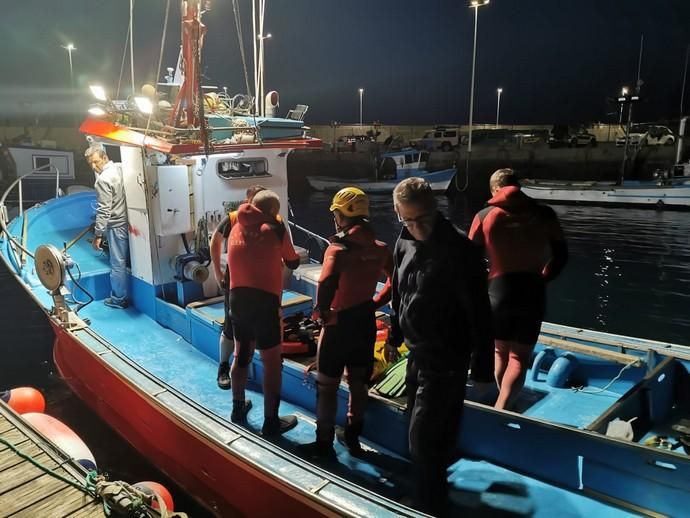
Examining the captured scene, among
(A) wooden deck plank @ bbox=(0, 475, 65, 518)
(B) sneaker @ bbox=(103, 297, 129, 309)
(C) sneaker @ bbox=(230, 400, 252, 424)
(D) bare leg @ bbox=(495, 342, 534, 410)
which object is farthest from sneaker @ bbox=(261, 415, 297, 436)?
(B) sneaker @ bbox=(103, 297, 129, 309)

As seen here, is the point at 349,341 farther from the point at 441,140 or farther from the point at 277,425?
the point at 441,140

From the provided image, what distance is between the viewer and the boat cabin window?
5.91 meters

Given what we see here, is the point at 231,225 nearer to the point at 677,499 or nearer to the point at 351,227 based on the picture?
the point at 351,227

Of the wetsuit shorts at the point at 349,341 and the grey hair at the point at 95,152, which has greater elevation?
the grey hair at the point at 95,152

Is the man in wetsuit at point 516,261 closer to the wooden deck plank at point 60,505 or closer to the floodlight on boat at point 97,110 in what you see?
the wooden deck plank at point 60,505

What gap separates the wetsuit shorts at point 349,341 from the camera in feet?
11.0

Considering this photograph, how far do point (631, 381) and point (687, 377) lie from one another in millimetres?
429

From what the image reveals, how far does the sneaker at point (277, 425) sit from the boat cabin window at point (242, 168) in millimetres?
2954

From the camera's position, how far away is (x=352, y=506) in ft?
9.04

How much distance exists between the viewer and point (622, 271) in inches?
526

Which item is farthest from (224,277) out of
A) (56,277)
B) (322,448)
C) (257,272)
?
(56,277)

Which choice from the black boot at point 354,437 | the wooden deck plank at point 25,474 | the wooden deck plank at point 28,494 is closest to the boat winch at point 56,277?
the wooden deck plank at point 25,474

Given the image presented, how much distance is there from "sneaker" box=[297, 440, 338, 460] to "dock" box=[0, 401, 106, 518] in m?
1.38

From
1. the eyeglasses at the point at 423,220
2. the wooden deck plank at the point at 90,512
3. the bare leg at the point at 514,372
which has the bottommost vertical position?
the wooden deck plank at the point at 90,512
